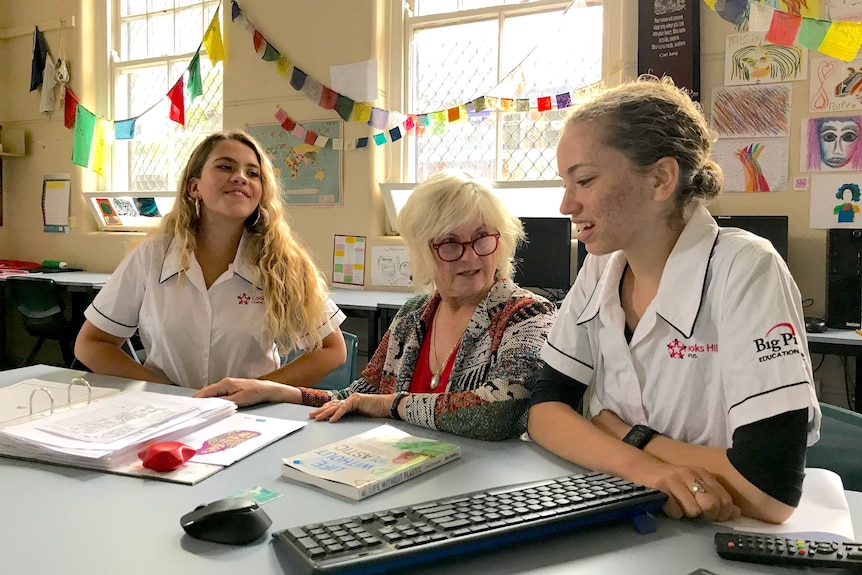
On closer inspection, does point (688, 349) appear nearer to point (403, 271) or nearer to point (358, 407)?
point (358, 407)

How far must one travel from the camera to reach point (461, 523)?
2.57 ft

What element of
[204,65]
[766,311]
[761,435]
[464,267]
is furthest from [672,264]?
[204,65]

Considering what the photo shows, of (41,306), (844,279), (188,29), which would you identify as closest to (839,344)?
(844,279)

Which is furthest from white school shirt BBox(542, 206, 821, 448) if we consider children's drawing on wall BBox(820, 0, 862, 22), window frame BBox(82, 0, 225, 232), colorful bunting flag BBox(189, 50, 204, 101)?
window frame BBox(82, 0, 225, 232)

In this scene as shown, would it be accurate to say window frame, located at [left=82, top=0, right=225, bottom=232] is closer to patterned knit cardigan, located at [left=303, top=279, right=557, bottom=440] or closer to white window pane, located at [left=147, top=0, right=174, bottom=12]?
white window pane, located at [left=147, top=0, right=174, bottom=12]

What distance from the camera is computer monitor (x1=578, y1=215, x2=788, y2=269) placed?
2.96 m

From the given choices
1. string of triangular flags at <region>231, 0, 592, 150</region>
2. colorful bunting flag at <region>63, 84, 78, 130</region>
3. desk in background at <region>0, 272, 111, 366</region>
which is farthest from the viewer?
colorful bunting flag at <region>63, 84, 78, 130</region>

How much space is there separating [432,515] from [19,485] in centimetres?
70

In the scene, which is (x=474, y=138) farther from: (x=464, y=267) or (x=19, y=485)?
(x=19, y=485)

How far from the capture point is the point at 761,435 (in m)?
0.91

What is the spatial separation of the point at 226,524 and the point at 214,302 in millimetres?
1268

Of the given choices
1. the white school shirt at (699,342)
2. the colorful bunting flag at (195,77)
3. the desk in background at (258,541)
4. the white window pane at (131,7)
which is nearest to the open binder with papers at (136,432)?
the desk in background at (258,541)

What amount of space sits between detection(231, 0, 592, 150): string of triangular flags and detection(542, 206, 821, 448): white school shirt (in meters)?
2.66

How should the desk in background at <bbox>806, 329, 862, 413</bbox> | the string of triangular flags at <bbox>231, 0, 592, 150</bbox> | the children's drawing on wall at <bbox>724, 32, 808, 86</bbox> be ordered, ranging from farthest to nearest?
1. the string of triangular flags at <bbox>231, 0, 592, 150</bbox>
2. the children's drawing on wall at <bbox>724, 32, 808, 86</bbox>
3. the desk in background at <bbox>806, 329, 862, 413</bbox>
